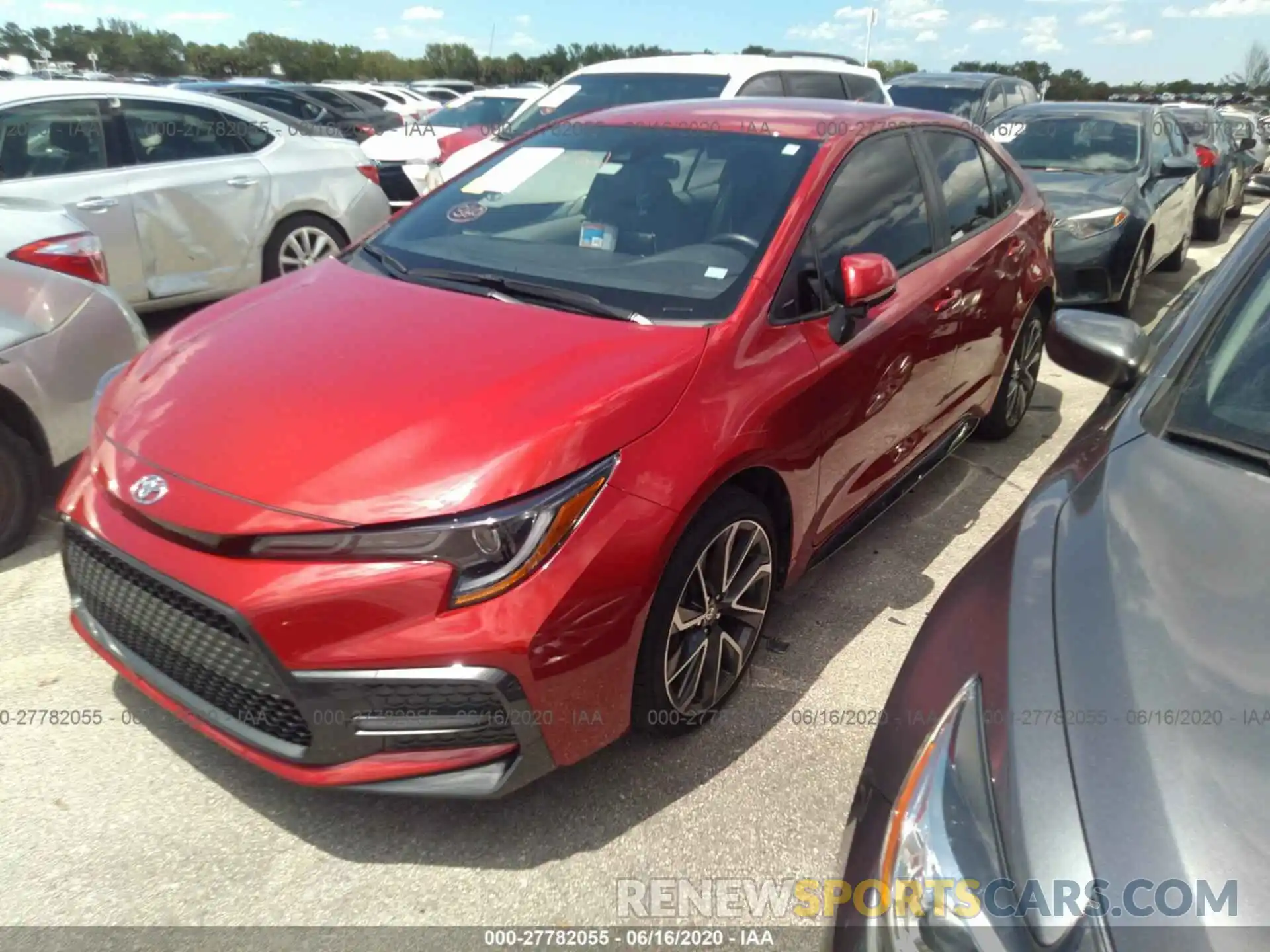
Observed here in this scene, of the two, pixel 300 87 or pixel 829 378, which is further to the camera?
pixel 300 87

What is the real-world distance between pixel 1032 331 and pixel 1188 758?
3.79 m

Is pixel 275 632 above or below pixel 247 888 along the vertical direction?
above

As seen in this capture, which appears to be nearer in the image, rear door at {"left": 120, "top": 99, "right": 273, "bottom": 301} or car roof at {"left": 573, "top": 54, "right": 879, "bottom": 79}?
rear door at {"left": 120, "top": 99, "right": 273, "bottom": 301}

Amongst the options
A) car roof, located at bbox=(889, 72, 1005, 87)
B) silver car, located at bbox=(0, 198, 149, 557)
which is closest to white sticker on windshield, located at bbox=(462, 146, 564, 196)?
silver car, located at bbox=(0, 198, 149, 557)

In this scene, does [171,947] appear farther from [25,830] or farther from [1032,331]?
[1032,331]

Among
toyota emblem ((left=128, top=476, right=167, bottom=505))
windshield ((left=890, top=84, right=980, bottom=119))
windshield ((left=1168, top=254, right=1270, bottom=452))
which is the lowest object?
toyota emblem ((left=128, top=476, right=167, bottom=505))

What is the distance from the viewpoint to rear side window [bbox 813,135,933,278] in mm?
2955

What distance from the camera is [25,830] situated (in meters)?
2.28

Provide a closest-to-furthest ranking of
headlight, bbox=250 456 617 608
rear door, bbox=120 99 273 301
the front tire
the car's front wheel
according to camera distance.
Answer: headlight, bbox=250 456 617 608 → the car's front wheel → rear door, bbox=120 99 273 301 → the front tire

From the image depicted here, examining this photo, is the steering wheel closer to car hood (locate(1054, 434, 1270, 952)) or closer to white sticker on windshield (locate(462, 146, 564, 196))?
white sticker on windshield (locate(462, 146, 564, 196))

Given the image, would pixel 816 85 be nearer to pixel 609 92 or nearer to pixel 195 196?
pixel 609 92

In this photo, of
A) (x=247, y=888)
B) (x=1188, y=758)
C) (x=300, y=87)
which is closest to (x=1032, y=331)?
(x=1188, y=758)

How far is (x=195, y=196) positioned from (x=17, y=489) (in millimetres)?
2974

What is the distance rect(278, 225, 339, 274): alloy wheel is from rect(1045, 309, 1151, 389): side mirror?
4.90 m
